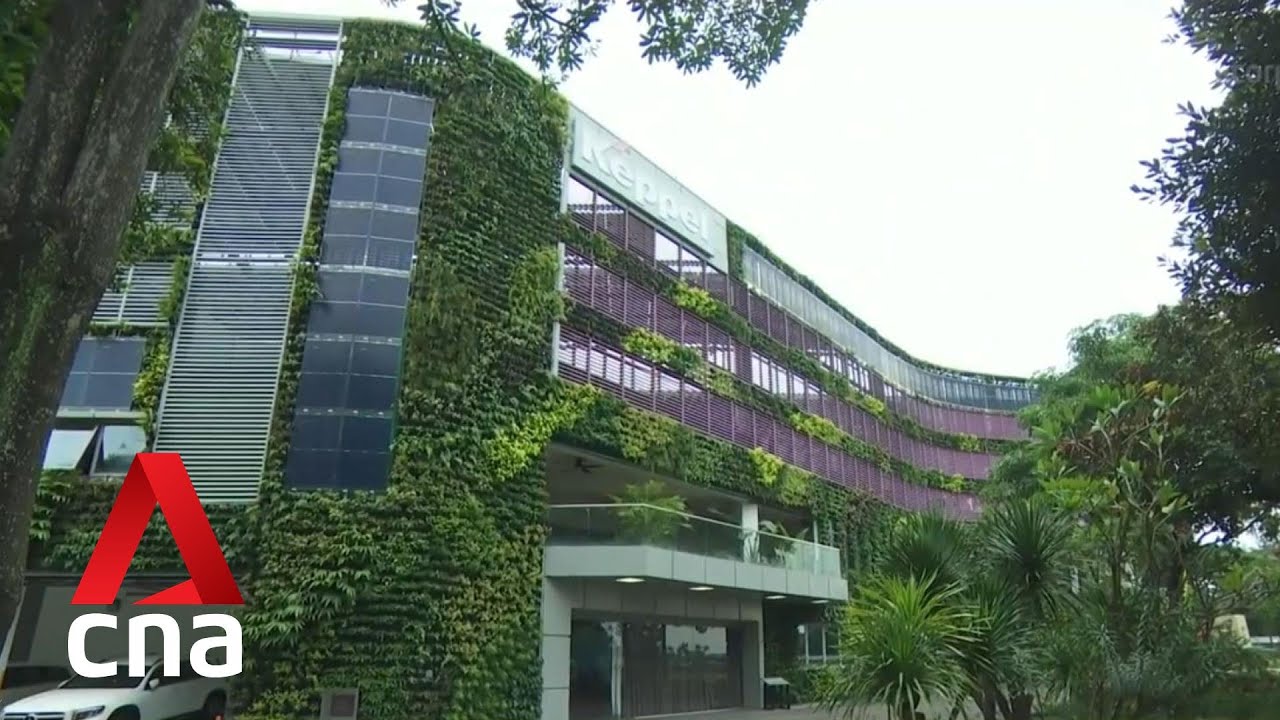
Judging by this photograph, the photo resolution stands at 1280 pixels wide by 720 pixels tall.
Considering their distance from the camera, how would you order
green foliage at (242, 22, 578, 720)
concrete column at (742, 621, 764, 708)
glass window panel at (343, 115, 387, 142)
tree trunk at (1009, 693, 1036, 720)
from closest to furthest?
tree trunk at (1009, 693, 1036, 720) < green foliage at (242, 22, 578, 720) < glass window panel at (343, 115, 387, 142) < concrete column at (742, 621, 764, 708)

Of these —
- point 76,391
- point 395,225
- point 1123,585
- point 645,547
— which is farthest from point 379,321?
point 1123,585

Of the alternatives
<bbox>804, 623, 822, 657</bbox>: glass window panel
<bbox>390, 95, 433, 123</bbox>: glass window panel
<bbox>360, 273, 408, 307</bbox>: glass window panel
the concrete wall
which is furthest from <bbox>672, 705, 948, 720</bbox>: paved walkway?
<bbox>390, 95, 433, 123</bbox>: glass window panel

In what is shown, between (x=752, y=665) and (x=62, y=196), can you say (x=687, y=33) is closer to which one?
(x=62, y=196)

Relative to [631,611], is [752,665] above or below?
below

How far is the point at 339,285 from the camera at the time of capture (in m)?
16.2

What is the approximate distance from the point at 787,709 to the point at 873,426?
12243 mm

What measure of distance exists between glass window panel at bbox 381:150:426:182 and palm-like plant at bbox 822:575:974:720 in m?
11.8

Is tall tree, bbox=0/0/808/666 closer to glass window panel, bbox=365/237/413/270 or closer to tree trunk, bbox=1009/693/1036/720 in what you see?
tree trunk, bbox=1009/693/1036/720

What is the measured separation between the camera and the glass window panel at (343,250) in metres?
16.3

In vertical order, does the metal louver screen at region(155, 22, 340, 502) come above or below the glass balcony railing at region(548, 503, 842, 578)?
above

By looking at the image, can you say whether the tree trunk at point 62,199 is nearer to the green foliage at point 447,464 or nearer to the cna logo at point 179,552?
the green foliage at point 447,464

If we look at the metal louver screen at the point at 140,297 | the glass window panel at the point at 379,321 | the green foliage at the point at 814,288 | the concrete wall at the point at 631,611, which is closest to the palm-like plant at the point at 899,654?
the concrete wall at the point at 631,611

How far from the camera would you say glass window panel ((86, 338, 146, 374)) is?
15.6m

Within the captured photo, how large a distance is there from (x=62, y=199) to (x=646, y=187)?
1912 centimetres
